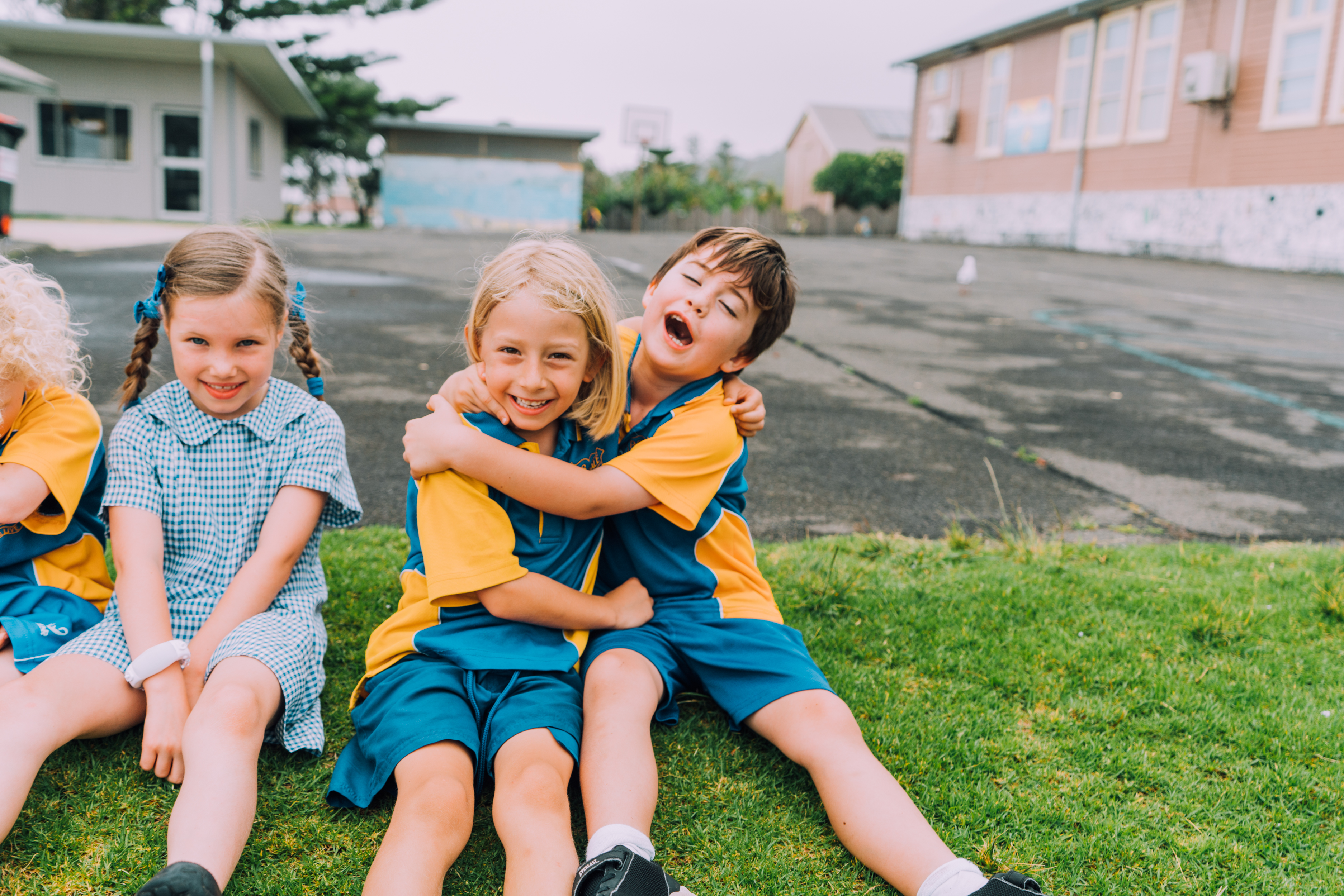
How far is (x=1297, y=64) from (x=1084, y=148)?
4962mm

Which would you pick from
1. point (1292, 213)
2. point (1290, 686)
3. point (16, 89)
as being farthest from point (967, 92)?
point (1290, 686)

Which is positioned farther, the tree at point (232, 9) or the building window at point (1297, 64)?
the tree at point (232, 9)

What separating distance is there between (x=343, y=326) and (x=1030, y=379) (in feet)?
16.6

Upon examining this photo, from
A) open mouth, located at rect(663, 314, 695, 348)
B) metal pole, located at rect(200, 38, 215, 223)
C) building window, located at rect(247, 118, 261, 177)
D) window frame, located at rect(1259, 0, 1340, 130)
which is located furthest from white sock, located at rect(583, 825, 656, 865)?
building window, located at rect(247, 118, 261, 177)

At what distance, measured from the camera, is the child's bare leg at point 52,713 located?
1.64 m

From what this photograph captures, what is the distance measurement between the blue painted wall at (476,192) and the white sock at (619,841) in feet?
91.8

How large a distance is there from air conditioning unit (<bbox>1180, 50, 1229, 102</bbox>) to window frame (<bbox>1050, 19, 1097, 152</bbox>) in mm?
3245

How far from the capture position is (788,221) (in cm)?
3108

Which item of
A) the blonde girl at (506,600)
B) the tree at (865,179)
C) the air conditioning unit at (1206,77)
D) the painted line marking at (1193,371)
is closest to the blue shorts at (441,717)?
the blonde girl at (506,600)

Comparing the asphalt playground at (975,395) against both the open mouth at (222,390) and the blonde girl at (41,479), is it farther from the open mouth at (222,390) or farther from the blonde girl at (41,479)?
the blonde girl at (41,479)

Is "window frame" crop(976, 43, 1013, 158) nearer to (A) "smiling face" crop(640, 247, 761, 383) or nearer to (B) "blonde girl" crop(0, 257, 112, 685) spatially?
(A) "smiling face" crop(640, 247, 761, 383)

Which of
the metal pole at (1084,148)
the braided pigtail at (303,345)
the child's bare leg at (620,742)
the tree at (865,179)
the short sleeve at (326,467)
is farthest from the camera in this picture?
the tree at (865,179)

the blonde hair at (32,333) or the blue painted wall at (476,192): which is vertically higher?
the blue painted wall at (476,192)

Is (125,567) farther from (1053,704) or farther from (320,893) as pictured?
(1053,704)
